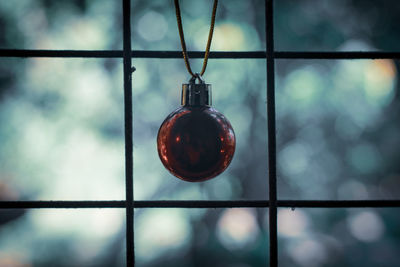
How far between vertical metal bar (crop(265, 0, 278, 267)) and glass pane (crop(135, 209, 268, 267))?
87.0 inches

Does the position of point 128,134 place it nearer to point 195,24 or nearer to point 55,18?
point 55,18

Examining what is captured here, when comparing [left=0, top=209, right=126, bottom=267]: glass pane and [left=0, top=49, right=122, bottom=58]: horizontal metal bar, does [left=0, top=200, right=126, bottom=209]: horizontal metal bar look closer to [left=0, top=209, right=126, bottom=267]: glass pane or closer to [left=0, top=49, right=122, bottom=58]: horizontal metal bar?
[left=0, top=209, right=126, bottom=267]: glass pane

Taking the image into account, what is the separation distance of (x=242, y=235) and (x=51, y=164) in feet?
8.76

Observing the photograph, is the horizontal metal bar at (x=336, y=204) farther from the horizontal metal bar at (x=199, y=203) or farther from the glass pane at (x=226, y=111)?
the glass pane at (x=226, y=111)

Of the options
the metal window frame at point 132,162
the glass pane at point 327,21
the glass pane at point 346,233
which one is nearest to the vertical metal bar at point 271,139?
the metal window frame at point 132,162

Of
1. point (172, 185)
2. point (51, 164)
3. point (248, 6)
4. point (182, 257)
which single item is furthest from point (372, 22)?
point (51, 164)

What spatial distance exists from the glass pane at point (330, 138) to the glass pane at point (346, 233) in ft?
0.85

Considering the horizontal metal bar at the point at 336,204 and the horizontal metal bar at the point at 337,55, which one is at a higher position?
the horizontal metal bar at the point at 337,55

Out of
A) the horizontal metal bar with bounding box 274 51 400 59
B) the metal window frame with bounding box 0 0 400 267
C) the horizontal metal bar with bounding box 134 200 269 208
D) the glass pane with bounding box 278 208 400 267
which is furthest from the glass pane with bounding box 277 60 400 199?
the horizontal metal bar with bounding box 134 200 269 208

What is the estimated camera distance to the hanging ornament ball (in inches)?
27.9

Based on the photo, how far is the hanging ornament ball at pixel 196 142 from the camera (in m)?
0.71

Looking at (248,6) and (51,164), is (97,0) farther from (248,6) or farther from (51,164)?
(51,164)

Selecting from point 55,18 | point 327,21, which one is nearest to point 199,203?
point 55,18

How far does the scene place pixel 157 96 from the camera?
4.27 metres
